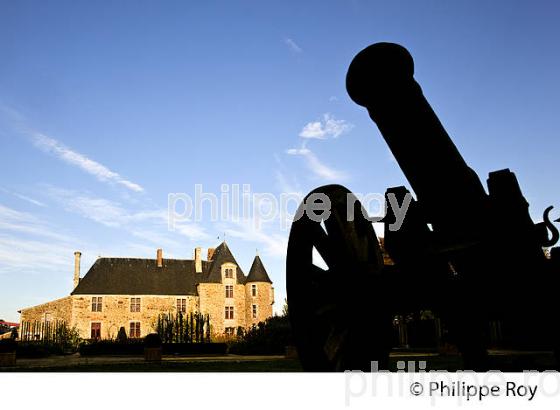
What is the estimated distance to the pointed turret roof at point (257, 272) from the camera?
40.0 metres

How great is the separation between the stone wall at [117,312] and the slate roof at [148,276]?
1.53 ft

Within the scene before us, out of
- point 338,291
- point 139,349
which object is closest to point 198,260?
point 139,349

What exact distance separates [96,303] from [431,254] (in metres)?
38.5

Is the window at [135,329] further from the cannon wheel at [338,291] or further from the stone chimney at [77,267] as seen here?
the cannon wheel at [338,291]

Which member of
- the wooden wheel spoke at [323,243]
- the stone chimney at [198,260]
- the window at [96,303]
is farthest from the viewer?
the stone chimney at [198,260]

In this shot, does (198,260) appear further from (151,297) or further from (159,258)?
(151,297)

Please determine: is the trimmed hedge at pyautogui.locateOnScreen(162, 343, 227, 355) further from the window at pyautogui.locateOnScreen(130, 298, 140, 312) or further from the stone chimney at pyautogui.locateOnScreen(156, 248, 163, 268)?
the stone chimney at pyautogui.locateOnScreen(156, 248, 163, 268)

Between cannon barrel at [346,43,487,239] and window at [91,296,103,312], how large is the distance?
126 ft

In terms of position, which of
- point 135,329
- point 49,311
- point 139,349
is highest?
point 49,311

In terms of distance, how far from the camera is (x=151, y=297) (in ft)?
129

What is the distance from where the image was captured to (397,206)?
3641 mm

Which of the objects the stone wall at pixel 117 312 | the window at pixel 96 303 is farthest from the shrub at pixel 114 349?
the window at pixel 96 303
